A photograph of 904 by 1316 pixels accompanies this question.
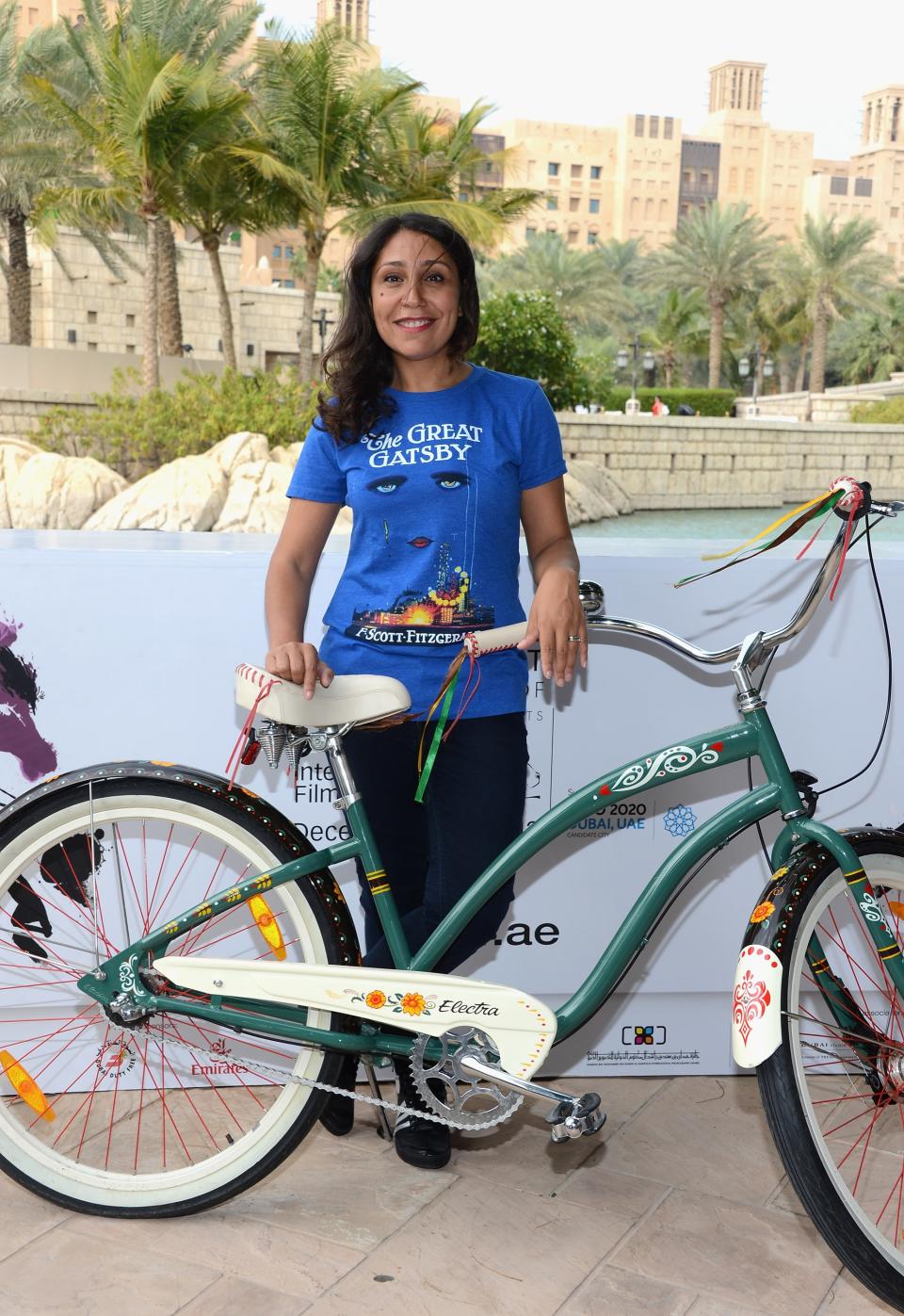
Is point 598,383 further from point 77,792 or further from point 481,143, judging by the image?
point 481,143

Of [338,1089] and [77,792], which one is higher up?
[77,792]

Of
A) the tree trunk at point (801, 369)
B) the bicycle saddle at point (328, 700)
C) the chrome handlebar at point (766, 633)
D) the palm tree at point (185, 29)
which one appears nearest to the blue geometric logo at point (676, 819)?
the chrome handlebar at point (766, 633)

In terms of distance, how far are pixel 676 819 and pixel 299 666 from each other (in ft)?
3.55

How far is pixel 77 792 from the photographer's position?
2.14 metres

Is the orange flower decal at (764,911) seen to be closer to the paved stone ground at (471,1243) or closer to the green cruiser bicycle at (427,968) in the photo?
the green cruiser bicycle at (427,968)

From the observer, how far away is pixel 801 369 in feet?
194

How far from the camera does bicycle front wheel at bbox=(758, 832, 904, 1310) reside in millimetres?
1887

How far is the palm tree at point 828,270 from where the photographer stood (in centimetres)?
4825

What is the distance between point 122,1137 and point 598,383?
142 feet

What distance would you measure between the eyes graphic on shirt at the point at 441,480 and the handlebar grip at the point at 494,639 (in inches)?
9.8

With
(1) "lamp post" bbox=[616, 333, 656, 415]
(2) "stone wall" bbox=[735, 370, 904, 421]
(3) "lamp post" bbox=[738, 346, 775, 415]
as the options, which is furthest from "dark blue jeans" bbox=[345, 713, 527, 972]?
(3) "lamp post" bbox=[738, 346, 775, 415]

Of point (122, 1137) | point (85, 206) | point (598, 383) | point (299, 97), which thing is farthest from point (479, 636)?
point (598, 383)

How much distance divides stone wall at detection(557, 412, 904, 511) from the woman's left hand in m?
32.4

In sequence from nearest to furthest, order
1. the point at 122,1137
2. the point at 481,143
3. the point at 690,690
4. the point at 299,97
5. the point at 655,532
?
1. the point at 122,1137
2. the point at 690,690
3. the point at 299,97
4. the point at 655,532
5. the point at 481,143
